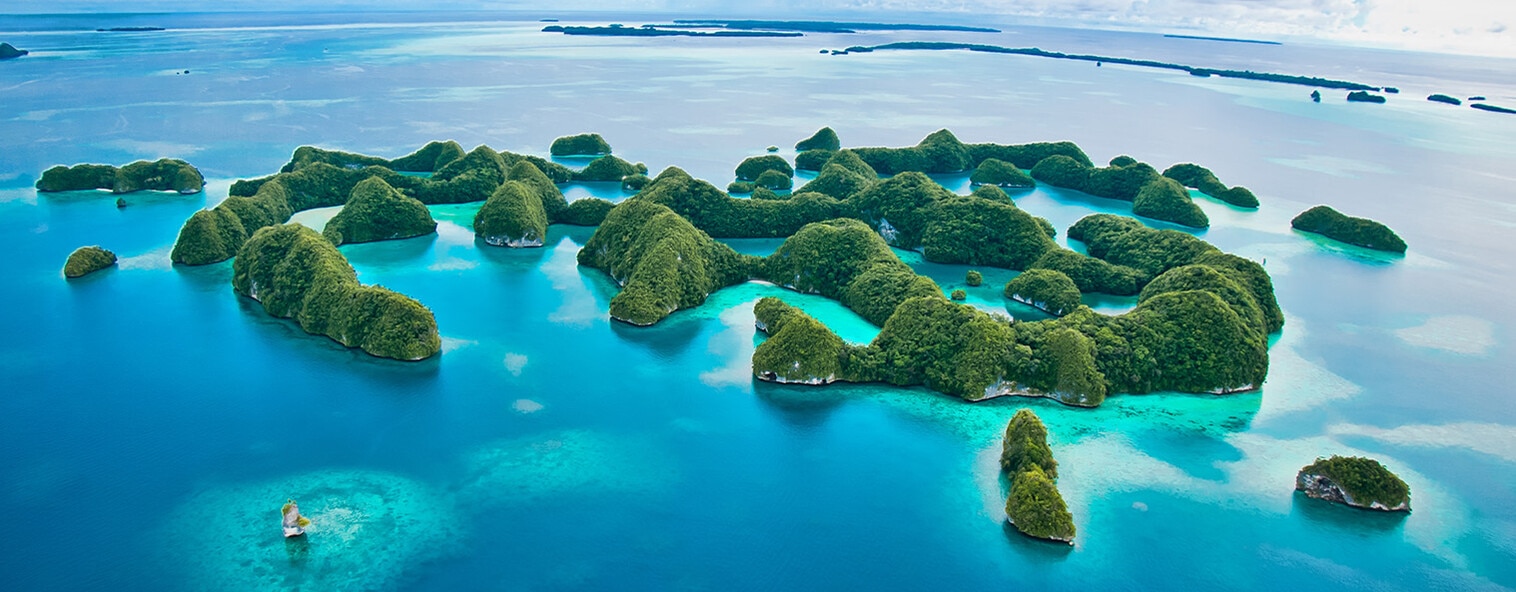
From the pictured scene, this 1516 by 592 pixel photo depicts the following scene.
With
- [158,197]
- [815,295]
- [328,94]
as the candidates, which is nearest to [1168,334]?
[815,295]

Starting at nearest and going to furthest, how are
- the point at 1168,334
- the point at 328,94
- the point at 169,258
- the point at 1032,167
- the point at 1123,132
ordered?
the point at 1168,334
the point at 169,258
the point at 1032,167
the point at 1123,132
the point at 328,94

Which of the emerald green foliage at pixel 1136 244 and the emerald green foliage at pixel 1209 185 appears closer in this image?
the emerald green foliage at pixel 1136 244

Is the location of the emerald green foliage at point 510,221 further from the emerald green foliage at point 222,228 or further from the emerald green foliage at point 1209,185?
the emerald green foliage at point 1209,185

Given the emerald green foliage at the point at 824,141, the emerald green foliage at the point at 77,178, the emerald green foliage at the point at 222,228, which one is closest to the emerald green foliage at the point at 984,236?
the emerald green foliage at the point at 824,141

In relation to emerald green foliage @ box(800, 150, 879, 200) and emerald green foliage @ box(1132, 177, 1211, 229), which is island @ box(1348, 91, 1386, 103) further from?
emerald green foliage @ box(800, 150, 879, 200)

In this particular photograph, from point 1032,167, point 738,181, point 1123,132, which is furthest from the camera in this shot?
point 1123,132

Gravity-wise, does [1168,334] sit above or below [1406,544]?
above

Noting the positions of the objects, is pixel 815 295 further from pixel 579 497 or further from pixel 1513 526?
pixel 1513 526

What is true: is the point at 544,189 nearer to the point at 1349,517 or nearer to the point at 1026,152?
the point at 1026,152
